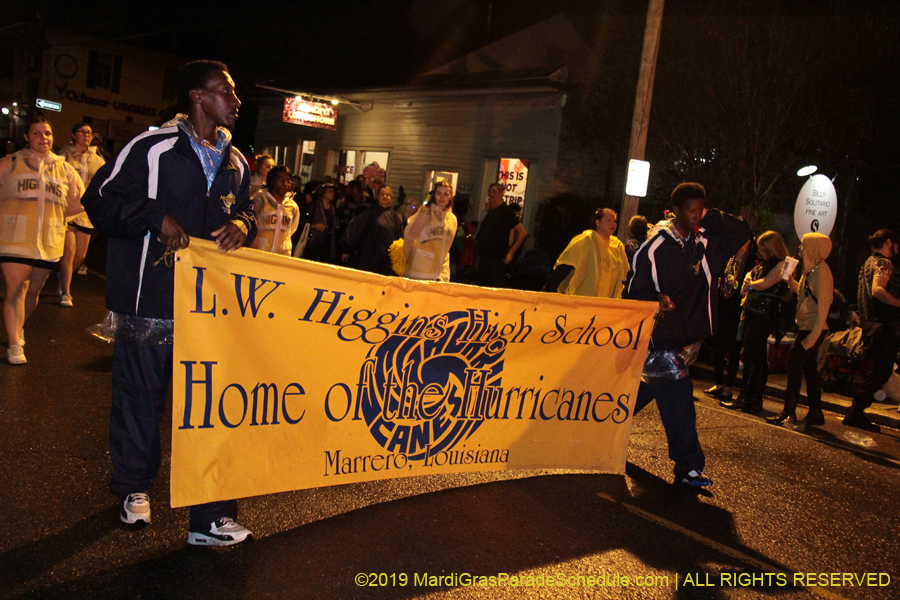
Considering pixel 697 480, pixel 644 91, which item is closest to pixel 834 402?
pixel 697 480

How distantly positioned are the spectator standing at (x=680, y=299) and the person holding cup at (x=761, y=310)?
2906 millimetres

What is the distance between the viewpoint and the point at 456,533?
12.8 ft

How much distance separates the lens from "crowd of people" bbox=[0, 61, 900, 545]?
3400 millimetres

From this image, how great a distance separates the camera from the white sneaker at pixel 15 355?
6.23 metres

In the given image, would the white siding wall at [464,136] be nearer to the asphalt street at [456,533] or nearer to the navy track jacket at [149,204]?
the asphalt street at [456,533]

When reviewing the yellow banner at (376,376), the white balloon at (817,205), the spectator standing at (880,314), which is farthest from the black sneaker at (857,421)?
the white balloon at (817,205)

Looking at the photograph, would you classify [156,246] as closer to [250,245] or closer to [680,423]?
[250,245]

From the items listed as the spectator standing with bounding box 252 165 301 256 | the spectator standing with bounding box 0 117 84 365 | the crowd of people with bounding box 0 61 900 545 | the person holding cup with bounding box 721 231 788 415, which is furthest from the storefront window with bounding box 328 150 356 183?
the person holding cup with bounding box 721 231 788 415

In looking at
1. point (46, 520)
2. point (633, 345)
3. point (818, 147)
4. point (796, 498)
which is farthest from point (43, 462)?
point (818, 147)

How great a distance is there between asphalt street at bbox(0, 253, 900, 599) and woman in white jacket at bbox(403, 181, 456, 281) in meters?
2.74

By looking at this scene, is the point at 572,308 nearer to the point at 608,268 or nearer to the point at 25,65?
the point at 608,268

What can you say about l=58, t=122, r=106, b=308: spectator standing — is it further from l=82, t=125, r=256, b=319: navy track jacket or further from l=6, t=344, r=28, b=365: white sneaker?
l=82, t=125, r=256, b=319: navy track jacket

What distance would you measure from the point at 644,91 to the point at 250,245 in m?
7.73

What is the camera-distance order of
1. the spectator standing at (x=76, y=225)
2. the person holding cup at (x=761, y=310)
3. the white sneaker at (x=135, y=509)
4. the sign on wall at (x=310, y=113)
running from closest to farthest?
the white sneaker at (x=135, y=509) < the person holding cup at (x=761, y=310) < the spectator standing at (x=76, y=225) < the sign on wall at (x=310, y=113)
